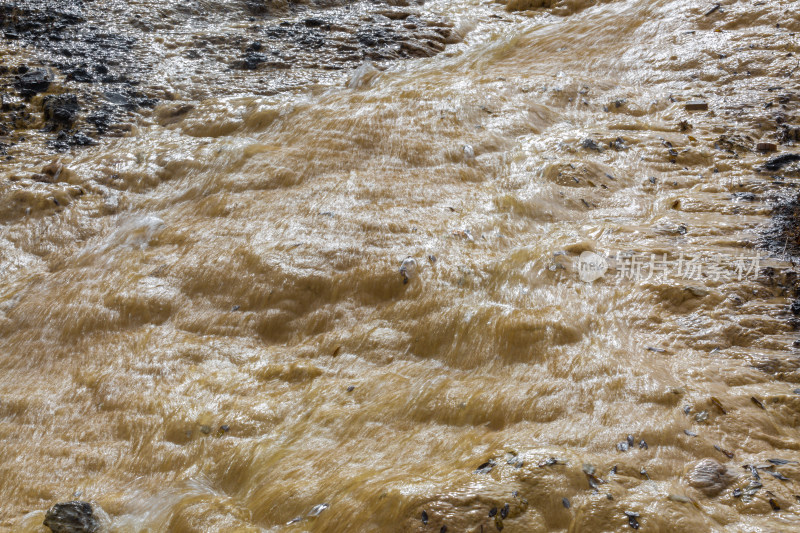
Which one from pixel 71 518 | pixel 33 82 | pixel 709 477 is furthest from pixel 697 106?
pixel 33 82

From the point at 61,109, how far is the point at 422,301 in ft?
15.2

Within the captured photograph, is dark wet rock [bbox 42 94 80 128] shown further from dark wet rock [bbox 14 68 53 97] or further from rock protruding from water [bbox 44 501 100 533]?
rock protruding from water [bbox 44 501 100 533]

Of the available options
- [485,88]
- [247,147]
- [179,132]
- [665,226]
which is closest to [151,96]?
[179,132]

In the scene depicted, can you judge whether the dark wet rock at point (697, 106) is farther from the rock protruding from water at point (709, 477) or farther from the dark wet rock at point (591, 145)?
the rock protruding from water at point (709, 477)

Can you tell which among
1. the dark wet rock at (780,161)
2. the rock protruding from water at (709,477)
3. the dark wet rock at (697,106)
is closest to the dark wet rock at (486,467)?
the rock protruding from water at (709,477)

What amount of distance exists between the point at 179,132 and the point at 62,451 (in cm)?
363

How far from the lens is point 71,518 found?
9.44 feet

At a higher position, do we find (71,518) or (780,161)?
(780,161)

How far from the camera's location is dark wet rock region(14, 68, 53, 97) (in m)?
6.47

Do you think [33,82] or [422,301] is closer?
[422,301]

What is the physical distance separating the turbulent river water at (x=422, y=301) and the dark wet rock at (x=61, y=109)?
10.0 inches

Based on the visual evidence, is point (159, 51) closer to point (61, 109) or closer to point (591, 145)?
point (61, 109)

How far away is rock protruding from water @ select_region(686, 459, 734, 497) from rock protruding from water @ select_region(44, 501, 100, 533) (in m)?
2.75

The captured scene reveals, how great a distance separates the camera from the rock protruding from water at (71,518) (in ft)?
9.41
